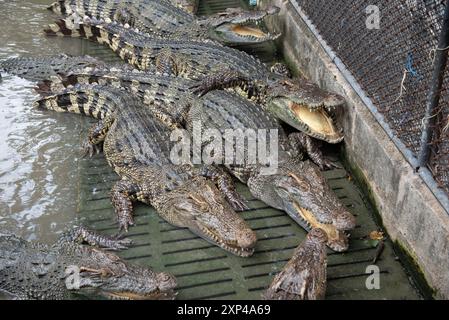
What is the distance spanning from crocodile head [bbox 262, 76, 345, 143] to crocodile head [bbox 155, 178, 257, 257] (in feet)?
3.65

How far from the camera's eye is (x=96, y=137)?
5.23 meters

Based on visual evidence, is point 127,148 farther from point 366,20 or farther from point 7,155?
point 366,20

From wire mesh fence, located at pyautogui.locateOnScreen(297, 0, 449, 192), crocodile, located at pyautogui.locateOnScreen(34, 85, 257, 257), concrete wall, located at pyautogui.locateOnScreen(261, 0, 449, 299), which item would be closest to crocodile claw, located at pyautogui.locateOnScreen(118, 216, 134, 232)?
crocodile, located at pyautogui.locateOnScreen(34, 85, 257, 257)

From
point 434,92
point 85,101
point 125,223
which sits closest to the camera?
point 434,92

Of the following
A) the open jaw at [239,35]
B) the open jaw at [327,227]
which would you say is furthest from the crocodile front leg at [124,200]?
the open jaw at [239,35]

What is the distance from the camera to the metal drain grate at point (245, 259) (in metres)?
3.97

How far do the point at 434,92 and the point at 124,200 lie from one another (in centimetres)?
236

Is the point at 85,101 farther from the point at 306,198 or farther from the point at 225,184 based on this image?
the point at 306,198

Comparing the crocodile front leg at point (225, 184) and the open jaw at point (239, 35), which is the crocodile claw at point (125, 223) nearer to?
the crocodile front leg at point (225, 184)

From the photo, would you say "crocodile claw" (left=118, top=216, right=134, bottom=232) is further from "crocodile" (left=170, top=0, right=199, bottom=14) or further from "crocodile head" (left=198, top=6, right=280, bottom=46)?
"crocodile" (left=170, top=0, right=199, bottom=14)

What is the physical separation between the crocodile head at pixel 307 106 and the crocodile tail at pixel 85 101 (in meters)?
1.42

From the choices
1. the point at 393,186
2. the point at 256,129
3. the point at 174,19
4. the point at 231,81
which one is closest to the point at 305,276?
the point at 393,186

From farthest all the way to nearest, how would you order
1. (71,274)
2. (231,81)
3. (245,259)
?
1. (231,81)
2. (245,259)
3. (71,274)
